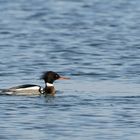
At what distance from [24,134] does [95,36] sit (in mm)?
17961

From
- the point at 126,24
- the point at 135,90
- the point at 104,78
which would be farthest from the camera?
the point at 126,24

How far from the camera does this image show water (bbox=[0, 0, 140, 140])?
18703 millimetres

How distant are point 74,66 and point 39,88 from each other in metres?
4.53

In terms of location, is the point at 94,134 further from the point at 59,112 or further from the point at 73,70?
the point at 73,70

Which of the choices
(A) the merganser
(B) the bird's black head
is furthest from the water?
(B) the bird's black head

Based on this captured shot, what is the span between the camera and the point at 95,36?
3556 cm

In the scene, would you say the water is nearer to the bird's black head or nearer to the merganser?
the merganser

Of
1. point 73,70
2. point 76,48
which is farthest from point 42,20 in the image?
point 73,70

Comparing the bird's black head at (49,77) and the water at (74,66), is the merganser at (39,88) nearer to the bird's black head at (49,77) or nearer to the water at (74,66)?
the bird's black head at (49,77)

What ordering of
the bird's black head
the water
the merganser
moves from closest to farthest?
the water → the merganser → the bird's black head

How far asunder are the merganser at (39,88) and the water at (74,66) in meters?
0.16

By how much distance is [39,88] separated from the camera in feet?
76.3

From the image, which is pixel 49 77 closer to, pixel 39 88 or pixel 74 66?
pixel 39 88

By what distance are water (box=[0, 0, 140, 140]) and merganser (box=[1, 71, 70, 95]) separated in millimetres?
162
